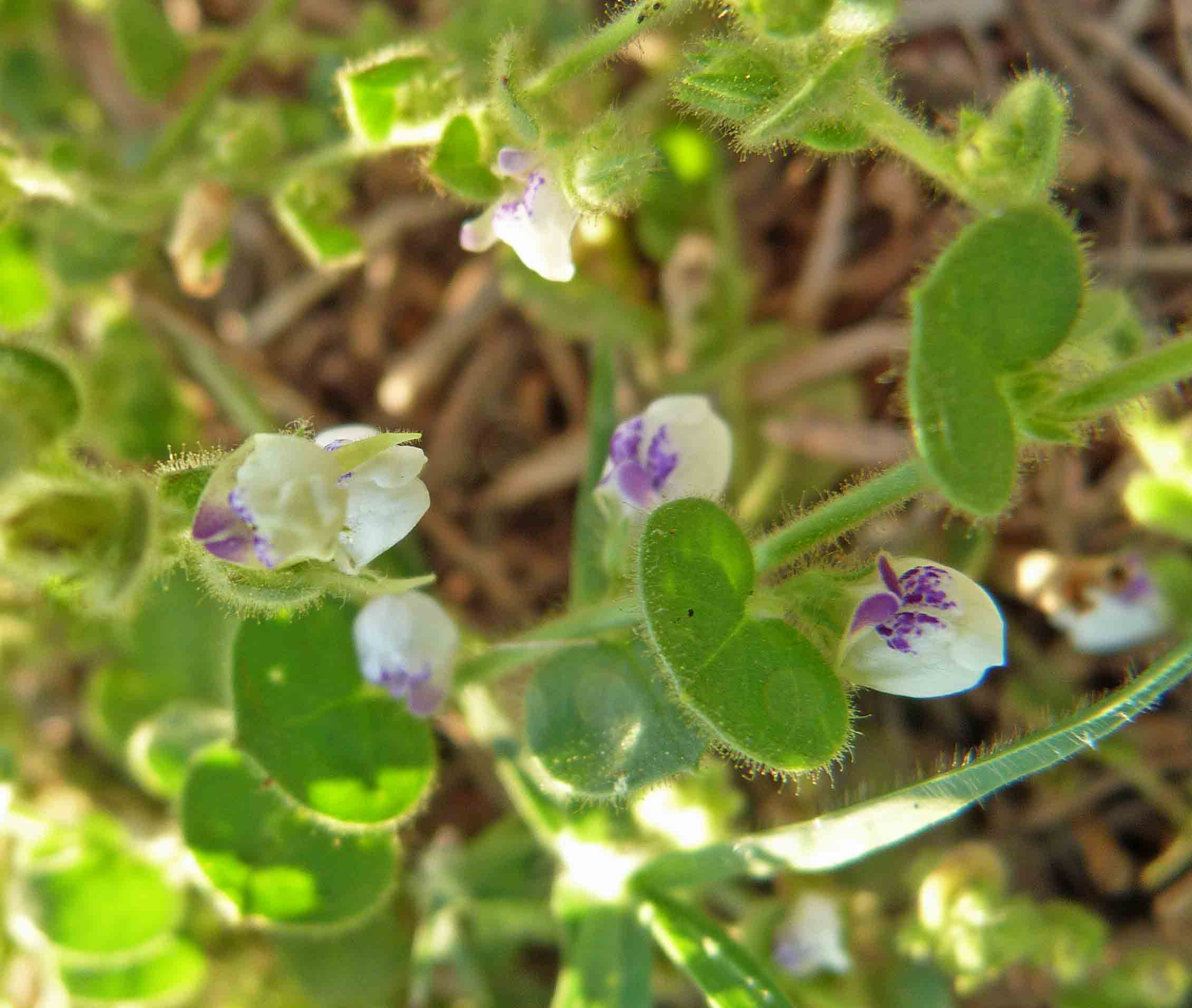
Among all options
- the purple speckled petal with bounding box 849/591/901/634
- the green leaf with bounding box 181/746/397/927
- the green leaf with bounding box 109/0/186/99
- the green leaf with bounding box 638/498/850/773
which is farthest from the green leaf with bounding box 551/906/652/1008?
the green leaf with bounding box 109/0/186/99

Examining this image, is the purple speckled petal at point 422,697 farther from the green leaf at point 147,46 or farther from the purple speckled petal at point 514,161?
the green leaf at point 147,46

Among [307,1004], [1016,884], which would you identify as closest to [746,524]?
[1016,884]

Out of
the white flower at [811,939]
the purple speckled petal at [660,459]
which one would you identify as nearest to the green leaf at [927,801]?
the white flower at [811,939]

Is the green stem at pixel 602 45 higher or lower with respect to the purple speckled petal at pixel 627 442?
higher

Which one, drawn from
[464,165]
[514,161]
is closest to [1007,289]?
[514,161]

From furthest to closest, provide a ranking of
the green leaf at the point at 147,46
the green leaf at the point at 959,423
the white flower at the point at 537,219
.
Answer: the green leaf at the point at 147,46
the white flower at the point at 537,219
the green leaf at the point at 959,423

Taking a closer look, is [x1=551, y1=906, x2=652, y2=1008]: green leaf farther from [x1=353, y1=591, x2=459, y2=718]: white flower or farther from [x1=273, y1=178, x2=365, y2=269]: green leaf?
[x1=273, y1=178, x2=365, y2=269]: green leaf

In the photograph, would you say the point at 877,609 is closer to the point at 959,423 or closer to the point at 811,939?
the point at 959,423
